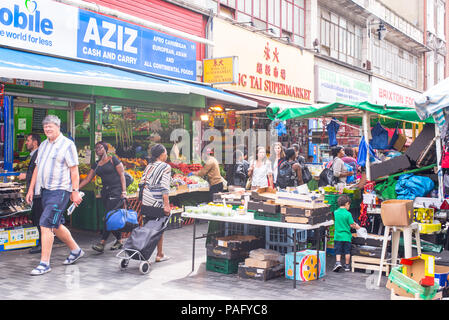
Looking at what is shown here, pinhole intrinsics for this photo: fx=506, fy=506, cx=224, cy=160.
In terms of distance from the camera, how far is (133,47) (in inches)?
462

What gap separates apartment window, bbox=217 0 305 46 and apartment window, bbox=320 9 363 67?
1.96 meters

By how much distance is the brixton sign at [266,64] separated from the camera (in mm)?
15609

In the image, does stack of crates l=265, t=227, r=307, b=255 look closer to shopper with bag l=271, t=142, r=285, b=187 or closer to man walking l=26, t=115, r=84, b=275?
man walking l=26, t=115, r=84, b=275

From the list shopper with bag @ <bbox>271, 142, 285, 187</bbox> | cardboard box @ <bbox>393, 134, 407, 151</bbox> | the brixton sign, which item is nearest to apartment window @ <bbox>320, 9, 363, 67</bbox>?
the brixton sign

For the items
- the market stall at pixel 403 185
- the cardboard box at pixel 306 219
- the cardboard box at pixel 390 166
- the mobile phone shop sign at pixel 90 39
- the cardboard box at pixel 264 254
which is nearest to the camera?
the cardboard box at pixel 306 219

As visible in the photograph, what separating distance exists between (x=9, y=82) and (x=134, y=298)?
5.13 m

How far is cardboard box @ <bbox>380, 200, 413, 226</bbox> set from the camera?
6793 millimetres

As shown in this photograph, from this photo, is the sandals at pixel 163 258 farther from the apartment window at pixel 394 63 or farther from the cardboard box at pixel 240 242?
the apartment window at pixel 394 63

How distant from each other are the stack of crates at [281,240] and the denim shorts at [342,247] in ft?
1.86

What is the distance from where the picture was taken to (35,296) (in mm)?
6168

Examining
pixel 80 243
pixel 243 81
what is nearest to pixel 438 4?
pixel 243 81

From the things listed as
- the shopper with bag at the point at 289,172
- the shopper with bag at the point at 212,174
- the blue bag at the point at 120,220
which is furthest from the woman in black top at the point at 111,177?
the shopper with bag at the point at 289,172

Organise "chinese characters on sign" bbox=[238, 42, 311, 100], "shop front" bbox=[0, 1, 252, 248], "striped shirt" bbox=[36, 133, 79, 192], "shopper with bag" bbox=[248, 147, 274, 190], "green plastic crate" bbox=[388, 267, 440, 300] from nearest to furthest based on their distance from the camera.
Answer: "green plastic crate" bbox=[388, 267, 440, 300]
"striped shirt" bbox=[36, 133, 79, 192]
"shop front" bbox=[0, 1, 252, 248]
"shopper with bag" bbox=[248, 147, 274, 190]
"chinese characters on sign" bbox=[238, 42, 311, 100]
